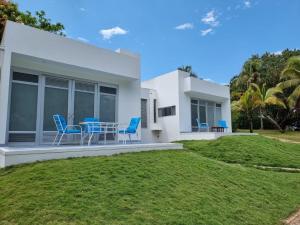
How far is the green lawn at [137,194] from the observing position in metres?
3.93

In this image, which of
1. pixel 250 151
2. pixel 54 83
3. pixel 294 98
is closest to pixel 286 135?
pixel 294 98

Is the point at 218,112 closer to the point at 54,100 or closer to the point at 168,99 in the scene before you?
the point at 168,99

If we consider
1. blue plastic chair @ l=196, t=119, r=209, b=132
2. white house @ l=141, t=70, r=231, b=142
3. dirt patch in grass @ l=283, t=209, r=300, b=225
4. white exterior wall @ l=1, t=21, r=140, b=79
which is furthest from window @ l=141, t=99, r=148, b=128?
dirt patch in grass @ l=283, t=209, r=300, b=225

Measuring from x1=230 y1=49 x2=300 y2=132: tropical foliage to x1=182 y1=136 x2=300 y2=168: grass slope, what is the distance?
955 cm

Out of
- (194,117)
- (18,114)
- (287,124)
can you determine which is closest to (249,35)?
(194,117)

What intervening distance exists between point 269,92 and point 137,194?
25093 mm

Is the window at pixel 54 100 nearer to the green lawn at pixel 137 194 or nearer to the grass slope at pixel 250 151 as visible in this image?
the green lawn at pixel 137 194

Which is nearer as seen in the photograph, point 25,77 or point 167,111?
point 25,77

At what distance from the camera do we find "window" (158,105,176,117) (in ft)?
57.7

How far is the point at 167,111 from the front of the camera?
18.2 m

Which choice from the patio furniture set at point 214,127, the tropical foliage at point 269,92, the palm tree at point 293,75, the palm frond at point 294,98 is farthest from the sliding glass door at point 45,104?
the palm tree at point 293,75

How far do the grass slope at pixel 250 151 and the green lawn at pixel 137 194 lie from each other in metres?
3.82

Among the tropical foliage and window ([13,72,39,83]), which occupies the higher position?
the tropical foliage

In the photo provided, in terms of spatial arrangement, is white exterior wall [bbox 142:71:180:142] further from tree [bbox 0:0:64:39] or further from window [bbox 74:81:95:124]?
tree [bbox 0:0:64:39]
